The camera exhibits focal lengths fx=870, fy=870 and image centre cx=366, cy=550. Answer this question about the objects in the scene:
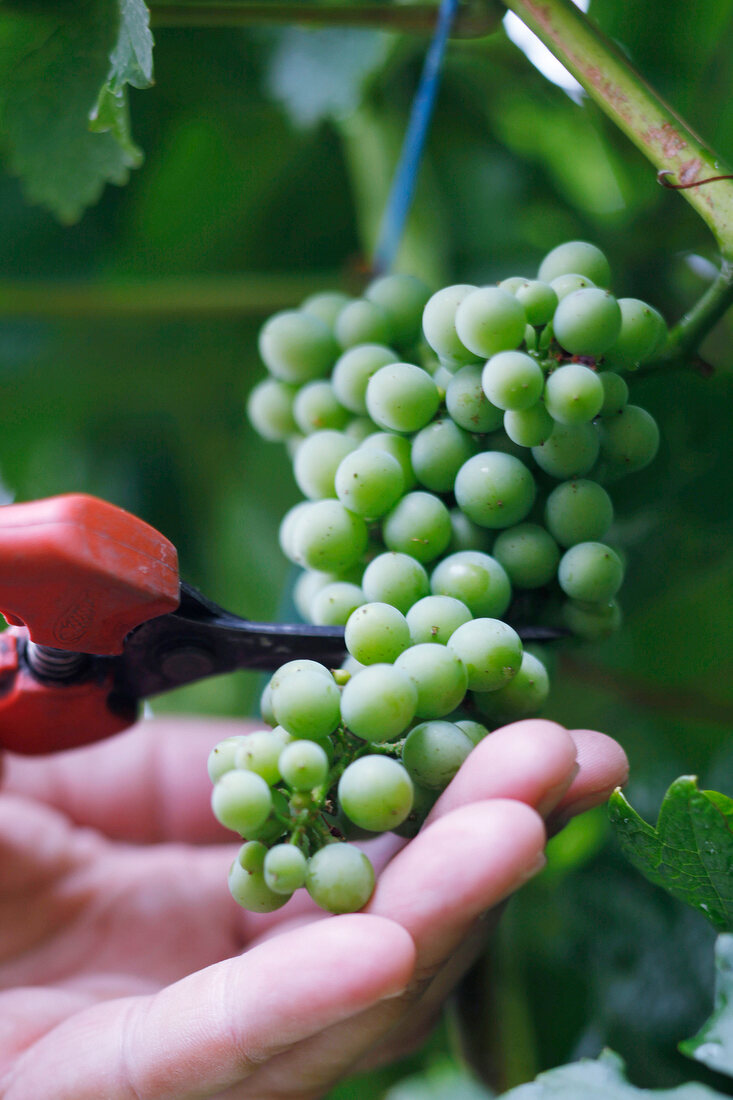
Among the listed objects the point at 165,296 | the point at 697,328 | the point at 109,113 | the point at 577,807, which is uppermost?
the point at 697,328

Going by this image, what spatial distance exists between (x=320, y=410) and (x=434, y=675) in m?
0.30

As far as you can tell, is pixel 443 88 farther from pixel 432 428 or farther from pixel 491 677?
pixel 491 677

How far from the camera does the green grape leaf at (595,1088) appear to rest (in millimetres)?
479

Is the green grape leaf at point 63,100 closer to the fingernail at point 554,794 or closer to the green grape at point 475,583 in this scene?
the green grape at point 475,583

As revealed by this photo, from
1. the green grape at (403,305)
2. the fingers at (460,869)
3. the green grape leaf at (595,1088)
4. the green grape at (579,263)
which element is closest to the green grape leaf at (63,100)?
the green grape at (403,305)

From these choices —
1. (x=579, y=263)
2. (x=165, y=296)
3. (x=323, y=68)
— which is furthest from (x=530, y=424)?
(x=165, y=296)

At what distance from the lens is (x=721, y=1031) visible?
0.49m

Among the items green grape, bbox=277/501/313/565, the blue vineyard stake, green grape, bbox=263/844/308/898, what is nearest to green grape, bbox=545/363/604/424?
green grape, bbox=277/501/313/565

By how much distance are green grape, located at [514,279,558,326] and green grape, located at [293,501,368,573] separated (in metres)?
0.19

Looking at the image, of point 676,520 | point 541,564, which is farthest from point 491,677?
point 676,520

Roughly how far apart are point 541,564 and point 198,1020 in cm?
35

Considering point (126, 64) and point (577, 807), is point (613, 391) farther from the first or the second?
point (126, 64)

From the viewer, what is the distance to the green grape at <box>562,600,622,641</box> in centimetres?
64

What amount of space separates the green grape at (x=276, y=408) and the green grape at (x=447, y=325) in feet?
0.64
